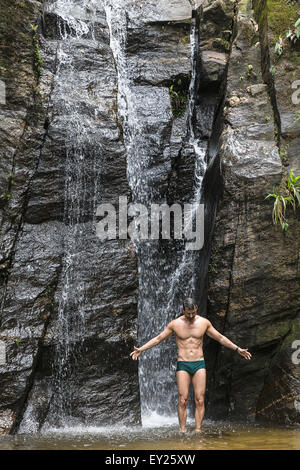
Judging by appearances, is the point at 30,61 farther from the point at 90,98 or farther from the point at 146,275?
the point at 146,275

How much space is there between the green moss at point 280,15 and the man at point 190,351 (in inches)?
235

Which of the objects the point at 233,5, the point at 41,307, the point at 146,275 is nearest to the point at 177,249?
the point at 146,275

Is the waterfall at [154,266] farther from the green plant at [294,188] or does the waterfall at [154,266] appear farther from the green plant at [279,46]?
the green plant at [279,46]

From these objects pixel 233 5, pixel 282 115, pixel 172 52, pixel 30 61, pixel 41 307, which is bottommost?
pixel 41 307

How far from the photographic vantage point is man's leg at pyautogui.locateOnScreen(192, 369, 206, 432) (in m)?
6.19

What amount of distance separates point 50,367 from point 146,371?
2.02 meters

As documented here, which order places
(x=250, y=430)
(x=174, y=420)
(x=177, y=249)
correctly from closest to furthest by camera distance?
(x=250, y=430), (x=174, y=420), (x=177, y=249)

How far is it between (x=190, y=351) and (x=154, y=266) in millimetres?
2924

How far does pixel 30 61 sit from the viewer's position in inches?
353

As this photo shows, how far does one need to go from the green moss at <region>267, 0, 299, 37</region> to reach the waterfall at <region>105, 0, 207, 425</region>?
2.62 meters
